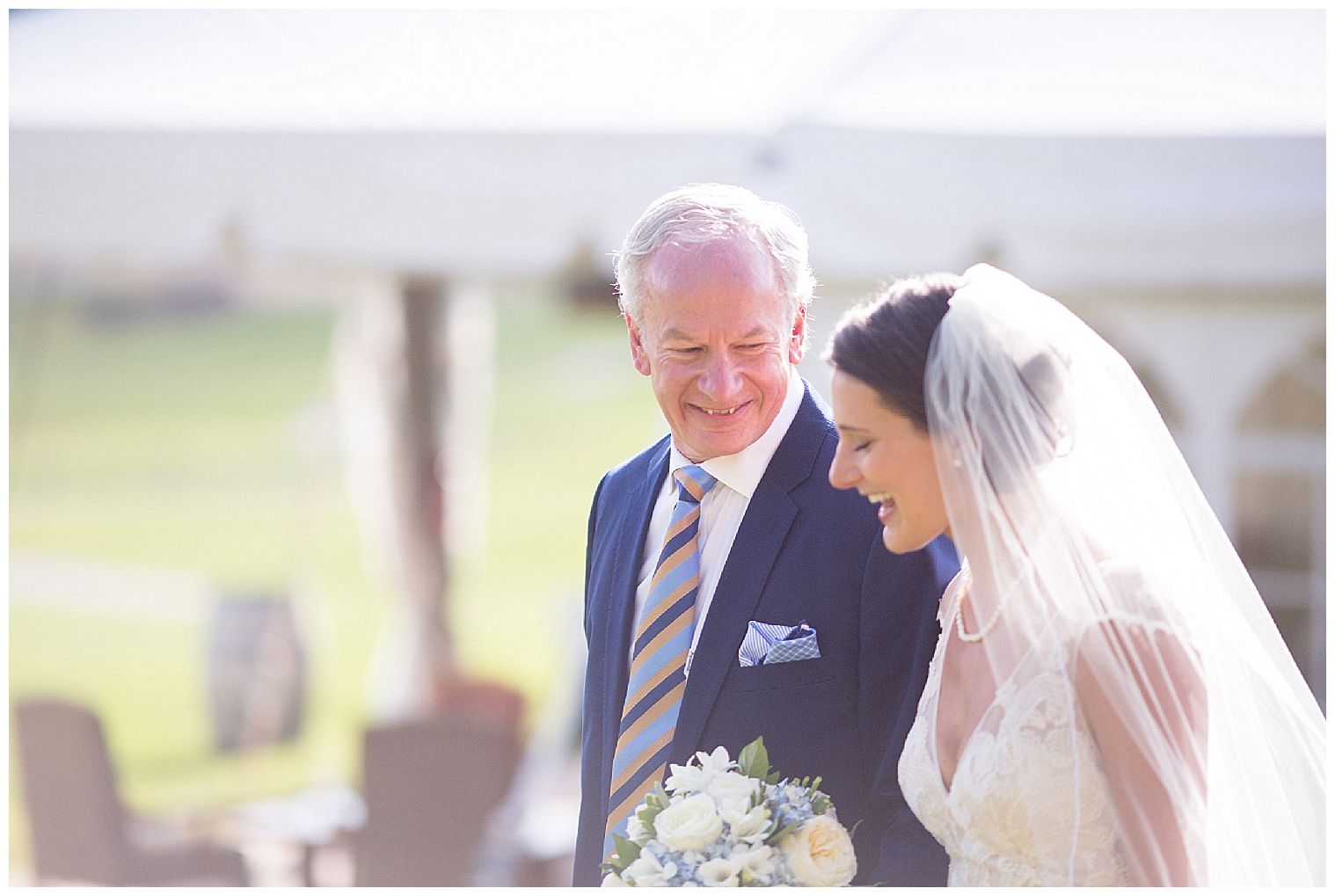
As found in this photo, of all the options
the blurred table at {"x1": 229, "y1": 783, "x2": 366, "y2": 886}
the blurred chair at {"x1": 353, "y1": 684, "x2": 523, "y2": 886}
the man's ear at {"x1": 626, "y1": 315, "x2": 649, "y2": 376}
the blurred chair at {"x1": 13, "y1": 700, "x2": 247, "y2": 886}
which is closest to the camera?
the man's ear at {"x1": 626, "y1": 315, "x2": 649, "y2": 376}

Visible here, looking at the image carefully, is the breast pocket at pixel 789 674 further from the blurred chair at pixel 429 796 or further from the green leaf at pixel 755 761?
the blurred chair at pixel 429 796

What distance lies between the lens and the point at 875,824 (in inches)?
95.3

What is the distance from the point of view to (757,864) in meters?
2.10

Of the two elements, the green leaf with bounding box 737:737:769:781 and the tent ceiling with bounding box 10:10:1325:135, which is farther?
the tent ceiling with bounding box 10:10:1325:135

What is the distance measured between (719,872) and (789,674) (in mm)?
440

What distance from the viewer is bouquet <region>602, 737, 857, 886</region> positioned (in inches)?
82.8

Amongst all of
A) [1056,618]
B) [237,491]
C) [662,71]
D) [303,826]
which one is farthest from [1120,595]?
[237,491]

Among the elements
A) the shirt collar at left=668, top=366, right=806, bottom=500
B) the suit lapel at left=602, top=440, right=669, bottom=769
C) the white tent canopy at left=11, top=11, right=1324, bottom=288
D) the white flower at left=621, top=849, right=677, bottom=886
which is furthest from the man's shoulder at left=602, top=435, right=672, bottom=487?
the white tent canopy at left=11, top=11, right=1324, bottom=288

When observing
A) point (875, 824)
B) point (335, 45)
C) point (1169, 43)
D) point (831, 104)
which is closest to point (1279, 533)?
point (1169, 43)

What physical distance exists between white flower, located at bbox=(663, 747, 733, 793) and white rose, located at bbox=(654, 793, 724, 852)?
0.04 meters

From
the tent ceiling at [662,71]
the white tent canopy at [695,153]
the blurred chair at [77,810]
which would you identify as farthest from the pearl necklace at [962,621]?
the blurred chair at [77,810]

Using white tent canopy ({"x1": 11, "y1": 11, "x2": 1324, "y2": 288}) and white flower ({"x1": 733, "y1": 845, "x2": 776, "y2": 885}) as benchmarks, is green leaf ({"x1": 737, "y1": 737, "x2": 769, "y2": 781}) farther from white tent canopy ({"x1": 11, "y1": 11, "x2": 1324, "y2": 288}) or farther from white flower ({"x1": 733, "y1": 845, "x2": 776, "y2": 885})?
white tent canopy ({"x1": 11, "y1": 11, "x2": 1324, "y2": 288})

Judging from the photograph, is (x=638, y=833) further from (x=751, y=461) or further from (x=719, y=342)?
(x=719, y=342)

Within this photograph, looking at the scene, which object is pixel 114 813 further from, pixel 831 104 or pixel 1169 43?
pixel 1169 43
